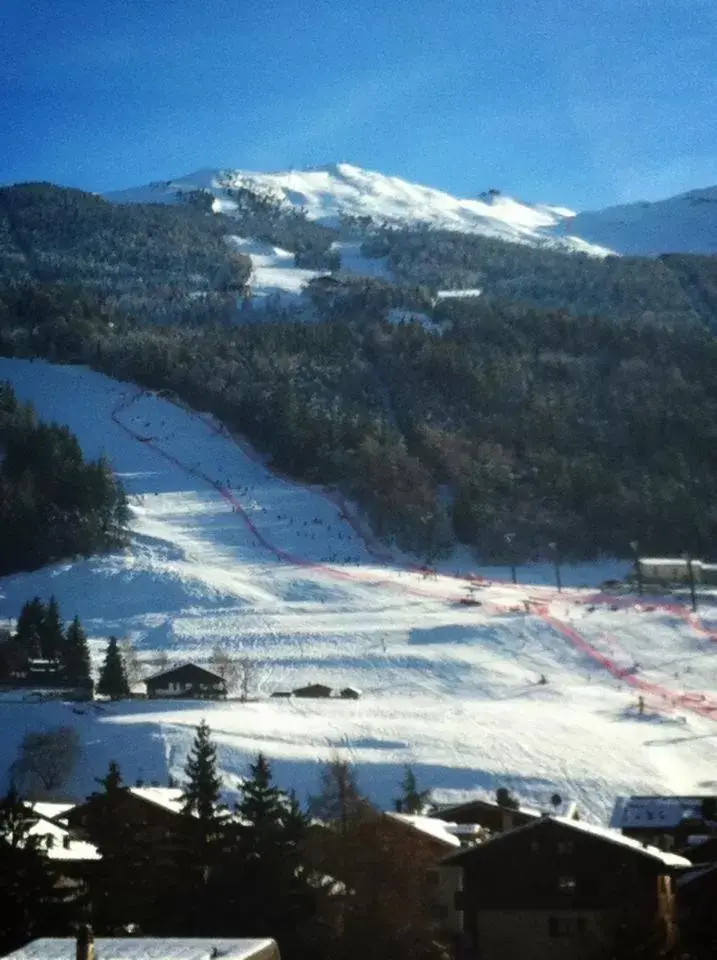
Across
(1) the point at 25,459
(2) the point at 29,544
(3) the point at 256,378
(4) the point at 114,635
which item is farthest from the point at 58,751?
(3) the point at 256,378

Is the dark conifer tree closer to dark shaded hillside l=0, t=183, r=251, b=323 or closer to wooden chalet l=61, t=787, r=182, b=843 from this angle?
wooden chalet l=61, t=787, r=182, b=843

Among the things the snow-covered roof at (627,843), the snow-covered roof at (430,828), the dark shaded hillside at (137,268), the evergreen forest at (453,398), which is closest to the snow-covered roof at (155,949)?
the snow-covered roof at (627,843)

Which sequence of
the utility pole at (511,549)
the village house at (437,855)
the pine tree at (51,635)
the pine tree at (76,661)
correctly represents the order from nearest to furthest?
the village house at (437,855) → the pine tree at (76,661) → the pine tree at (51,635) → the utility pole at (511,549)

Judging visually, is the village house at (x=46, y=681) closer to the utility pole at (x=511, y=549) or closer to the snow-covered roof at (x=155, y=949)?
the snow-covered roof at (x=155, y=949)

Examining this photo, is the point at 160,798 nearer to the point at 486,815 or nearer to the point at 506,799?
the point at 486,815

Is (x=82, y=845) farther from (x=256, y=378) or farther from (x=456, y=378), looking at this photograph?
(x=456, y=378)

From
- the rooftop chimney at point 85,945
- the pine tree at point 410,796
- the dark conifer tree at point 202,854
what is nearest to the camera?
the rooftop chimney at point 85,945
